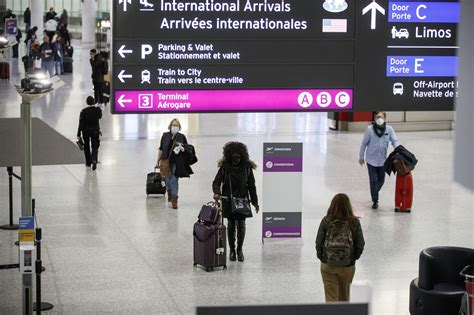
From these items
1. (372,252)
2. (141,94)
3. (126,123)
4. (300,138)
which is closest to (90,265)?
(372,252)

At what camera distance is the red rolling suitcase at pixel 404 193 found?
56.4 feet

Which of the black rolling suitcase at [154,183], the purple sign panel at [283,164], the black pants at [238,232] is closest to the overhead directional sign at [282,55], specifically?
the black pants at [238,232]

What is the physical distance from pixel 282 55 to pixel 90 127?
12.8 metres

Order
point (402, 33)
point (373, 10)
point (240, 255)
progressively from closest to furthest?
point (373, 10), point (402, 33), point (240, 255)

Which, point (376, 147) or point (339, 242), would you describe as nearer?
point (339, 242)

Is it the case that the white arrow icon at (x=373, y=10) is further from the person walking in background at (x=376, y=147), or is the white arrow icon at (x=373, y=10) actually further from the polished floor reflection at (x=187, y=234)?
the person walking in background at (x=376, y=147)

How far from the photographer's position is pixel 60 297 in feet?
40.8

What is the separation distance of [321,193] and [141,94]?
11019mm

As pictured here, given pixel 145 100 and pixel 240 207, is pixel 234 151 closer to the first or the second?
Result: pixel 240 207

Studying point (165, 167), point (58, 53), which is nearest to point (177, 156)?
point (165, 167)

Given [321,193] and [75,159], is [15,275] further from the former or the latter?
[321,193]

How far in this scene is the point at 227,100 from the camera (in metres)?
8.22

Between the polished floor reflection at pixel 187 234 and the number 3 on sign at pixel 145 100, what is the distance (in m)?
4.21

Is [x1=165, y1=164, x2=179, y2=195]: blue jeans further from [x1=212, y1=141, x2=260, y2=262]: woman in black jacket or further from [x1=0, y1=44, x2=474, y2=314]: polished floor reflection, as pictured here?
[x1=212, y1=141, x2=260, y2=262]: woman in black jacket
